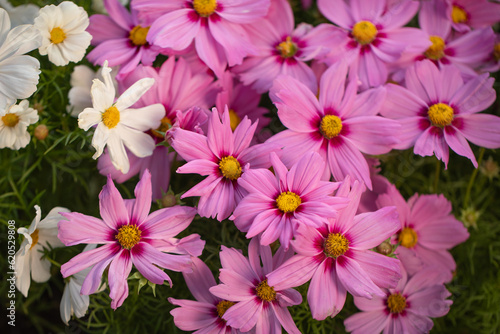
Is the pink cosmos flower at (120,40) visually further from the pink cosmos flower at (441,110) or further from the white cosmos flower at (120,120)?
the pink cosmos flower at (441,110)

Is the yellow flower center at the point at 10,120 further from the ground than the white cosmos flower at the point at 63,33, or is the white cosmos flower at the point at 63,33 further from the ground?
the white cosmos flower at the point at 63,33

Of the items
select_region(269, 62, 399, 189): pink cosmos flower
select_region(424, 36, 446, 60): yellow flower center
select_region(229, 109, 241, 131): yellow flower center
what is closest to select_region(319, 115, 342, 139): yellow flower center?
select_region(269, 62, 399, 189): pink cosmos flower

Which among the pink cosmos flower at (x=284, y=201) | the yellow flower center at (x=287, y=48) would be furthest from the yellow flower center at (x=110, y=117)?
the yellow flower center at (x=287, y=48)

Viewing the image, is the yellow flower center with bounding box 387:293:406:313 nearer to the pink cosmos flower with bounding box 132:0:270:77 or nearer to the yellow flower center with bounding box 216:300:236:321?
the yellow flower center with bounding box 216:300:236:321

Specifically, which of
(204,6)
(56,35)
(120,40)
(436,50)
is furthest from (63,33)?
(436,50)

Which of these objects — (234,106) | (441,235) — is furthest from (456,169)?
(234,106)

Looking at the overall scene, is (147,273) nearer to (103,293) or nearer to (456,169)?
(103,293)
